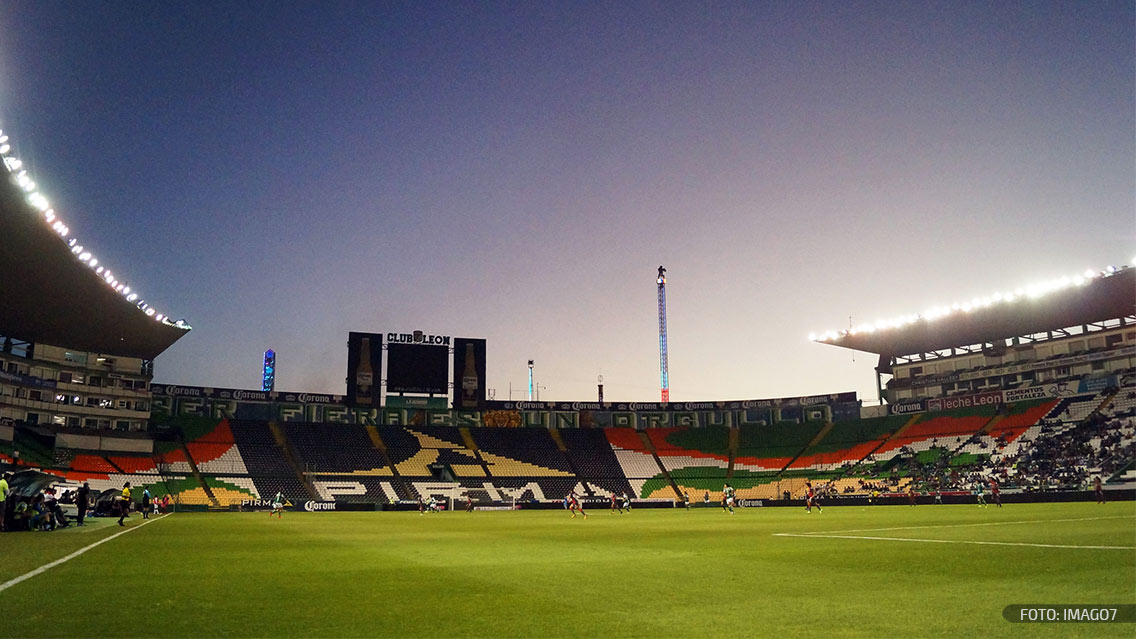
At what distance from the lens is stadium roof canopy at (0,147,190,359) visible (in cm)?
3954

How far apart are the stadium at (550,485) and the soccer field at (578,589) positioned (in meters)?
0.08

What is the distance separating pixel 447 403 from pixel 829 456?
137ft

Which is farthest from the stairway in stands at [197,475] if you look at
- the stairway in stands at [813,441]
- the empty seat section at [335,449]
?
the stairway in stands at [813,441]

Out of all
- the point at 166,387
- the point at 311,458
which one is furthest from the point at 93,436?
the point at 311,458

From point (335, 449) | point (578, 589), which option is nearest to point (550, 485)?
point (335, 449)

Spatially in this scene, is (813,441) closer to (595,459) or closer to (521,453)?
(595,459)

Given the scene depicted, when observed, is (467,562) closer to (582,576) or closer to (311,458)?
(582,576)

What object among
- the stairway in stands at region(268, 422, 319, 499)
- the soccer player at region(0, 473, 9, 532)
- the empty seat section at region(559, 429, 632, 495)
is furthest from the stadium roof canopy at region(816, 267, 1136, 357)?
the soccer player at region(0, 473, 9, 532)

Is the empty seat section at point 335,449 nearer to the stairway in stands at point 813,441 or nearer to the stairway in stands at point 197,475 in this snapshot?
the stairway in stands at point 197,475

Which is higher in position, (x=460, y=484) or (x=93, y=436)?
(x=93, y=436)

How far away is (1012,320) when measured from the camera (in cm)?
6775

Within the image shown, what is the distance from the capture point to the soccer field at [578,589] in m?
6.85

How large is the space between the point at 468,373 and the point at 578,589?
71.8m

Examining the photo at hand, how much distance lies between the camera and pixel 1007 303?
64.4 metres
